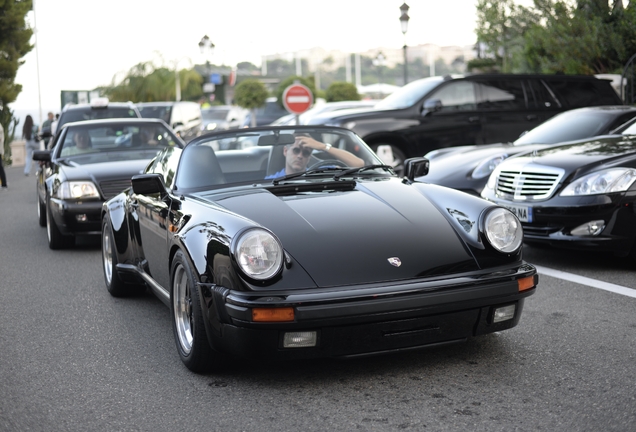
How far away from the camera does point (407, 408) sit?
3.78 metres

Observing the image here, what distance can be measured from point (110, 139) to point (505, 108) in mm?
6708

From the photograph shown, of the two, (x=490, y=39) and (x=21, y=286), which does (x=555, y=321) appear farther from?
(x=490, y=39)

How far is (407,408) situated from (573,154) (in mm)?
4455

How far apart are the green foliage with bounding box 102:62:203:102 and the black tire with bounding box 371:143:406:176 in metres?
48.5

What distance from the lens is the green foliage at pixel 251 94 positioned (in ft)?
134

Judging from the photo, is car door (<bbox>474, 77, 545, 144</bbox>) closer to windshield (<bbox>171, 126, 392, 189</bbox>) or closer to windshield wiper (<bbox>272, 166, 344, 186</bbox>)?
windshield (<bbox>171, 126, 392, 189</bbox>)

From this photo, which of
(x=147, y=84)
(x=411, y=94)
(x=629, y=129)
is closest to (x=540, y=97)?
(x=411, y=94)

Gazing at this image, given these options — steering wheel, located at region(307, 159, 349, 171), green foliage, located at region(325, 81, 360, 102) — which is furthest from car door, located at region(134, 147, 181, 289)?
green foliage, located at region(325, 81, 360, 102)

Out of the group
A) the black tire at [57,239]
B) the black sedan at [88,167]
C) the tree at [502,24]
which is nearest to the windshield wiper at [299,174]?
the black sedan at [88,167]

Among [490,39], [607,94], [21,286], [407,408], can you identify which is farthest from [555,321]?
[490,39]

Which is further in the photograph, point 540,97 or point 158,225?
point 540,97

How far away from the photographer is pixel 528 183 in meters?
7.61

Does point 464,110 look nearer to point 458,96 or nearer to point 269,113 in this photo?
point 458,96

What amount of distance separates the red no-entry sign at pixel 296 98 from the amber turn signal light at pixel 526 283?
1494 cm
